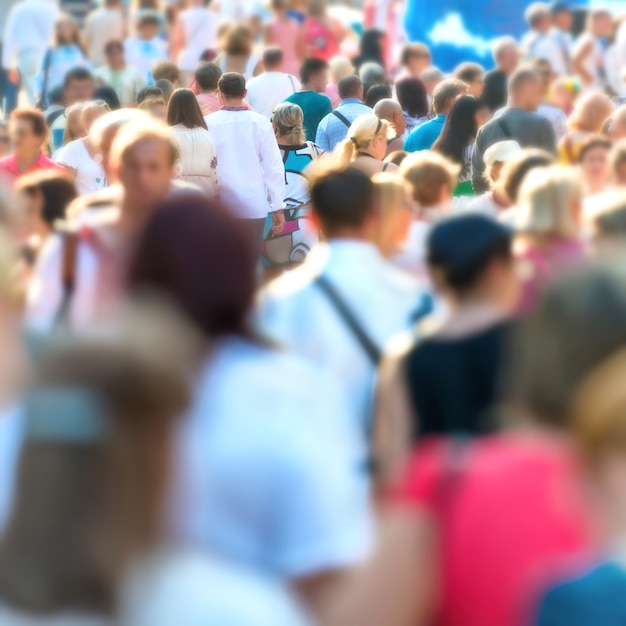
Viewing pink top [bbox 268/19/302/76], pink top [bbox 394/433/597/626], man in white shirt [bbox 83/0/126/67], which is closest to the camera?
pink top [bbox 394/433/597/626]

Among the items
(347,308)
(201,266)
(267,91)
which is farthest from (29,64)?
(201,266)

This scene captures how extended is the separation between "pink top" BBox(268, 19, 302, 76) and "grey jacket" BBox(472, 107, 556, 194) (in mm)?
5932

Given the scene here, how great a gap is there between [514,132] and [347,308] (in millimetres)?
5652

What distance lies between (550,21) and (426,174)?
10.2 m

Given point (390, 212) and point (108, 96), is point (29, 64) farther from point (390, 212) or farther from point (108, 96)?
point (390, 212)

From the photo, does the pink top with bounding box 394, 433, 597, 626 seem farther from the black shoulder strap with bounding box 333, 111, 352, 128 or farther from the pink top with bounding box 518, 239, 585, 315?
the black shoulder strap with bounding box 333, 111, 352, 128

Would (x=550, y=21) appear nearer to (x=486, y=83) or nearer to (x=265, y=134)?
(x=486, y=83)

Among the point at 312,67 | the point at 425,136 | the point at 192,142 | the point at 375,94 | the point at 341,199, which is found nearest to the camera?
the point at 341,199

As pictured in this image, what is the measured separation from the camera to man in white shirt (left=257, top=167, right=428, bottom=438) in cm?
454

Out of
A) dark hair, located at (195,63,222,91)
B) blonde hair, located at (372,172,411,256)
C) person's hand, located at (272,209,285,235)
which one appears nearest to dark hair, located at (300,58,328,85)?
dark hair, located at (195,63,222,91)

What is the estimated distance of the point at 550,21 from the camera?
1633 cm

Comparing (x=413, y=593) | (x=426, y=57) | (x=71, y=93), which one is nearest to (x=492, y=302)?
(x=413, y=593)

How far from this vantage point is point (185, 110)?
9.73 meters

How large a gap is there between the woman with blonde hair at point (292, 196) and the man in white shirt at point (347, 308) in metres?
5.34
